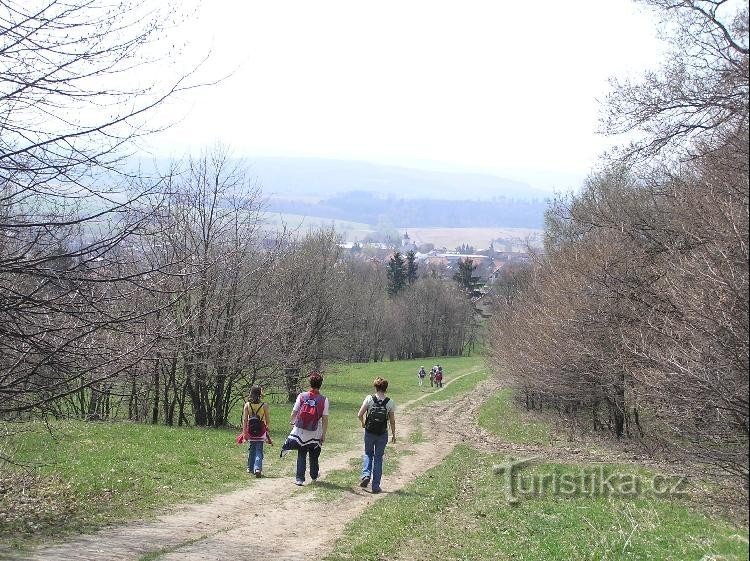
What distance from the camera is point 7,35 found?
25.8 ft

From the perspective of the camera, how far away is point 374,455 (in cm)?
1366

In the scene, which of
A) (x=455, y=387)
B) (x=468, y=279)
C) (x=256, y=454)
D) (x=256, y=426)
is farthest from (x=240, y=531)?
(x=468, y=279)

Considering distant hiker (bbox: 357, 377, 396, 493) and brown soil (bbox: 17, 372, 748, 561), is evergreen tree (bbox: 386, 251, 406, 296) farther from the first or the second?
distant hiker (bbox: 357, 377, 396, 493)

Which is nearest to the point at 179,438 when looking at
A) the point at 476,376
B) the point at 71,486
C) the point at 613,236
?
the point at 71,486

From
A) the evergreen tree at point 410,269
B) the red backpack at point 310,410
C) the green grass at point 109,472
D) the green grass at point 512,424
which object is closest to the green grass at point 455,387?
the green grass at point 512,424

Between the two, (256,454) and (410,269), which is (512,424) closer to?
(256,454)

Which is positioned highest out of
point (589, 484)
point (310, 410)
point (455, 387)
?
point (310, 410)

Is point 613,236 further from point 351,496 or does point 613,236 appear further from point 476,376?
point 476,376

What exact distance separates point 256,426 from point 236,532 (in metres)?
4.93

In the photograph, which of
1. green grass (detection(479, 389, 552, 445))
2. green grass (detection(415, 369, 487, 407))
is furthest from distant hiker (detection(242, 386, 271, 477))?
green grass (detection(415, 369, 487, 407))

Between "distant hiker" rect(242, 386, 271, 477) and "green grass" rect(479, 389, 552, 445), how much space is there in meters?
12.1

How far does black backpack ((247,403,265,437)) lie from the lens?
14.8 m

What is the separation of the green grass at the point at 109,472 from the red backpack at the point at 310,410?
175cm

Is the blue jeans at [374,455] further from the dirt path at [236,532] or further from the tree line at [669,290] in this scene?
the tree line at [669,290]
